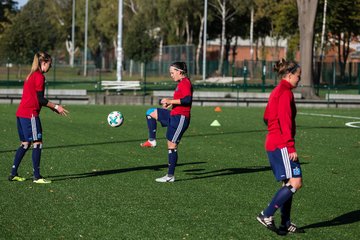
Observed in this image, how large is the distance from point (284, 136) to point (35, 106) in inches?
179

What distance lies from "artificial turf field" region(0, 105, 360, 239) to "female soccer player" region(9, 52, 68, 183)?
1.96 feet

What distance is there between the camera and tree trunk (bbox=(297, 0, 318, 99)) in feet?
136

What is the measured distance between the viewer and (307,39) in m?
42.3

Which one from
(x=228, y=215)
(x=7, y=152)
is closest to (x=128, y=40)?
(x=7, y=152)

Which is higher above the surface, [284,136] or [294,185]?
[284,136]

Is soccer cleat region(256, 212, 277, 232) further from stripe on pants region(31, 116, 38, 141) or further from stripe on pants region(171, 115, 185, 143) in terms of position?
stripe on pants region(31, 116, 38, 141)

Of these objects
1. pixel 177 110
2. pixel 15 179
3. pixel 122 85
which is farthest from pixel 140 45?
pixel 15 179

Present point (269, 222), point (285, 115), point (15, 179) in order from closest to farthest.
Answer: point (285, 115), point (269, 222), point (15, 179)

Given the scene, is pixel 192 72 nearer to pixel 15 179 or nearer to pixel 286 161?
pixel 15 179

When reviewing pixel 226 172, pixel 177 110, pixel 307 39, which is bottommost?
pixel 226 172

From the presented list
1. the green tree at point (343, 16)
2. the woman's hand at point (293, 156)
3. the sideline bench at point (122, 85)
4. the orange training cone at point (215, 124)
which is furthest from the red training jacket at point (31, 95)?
the green tree at point (343, 16)

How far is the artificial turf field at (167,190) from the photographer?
8.98 metres

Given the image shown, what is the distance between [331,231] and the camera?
29.6ft

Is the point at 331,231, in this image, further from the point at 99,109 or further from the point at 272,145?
the point at 99,109
